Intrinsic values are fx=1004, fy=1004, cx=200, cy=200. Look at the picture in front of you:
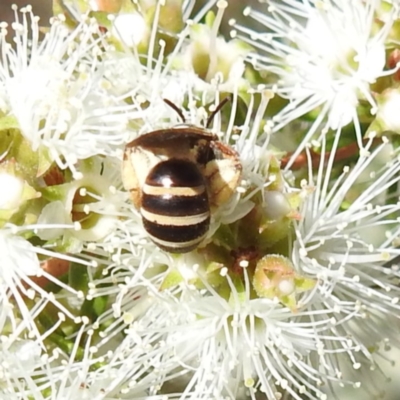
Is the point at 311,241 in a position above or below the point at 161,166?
below

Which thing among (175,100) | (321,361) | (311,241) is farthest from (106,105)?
(321,361)

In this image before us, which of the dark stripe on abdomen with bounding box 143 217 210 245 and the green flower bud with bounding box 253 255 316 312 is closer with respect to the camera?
the dark stripe on abdomen with bounding box 143 217 210 245

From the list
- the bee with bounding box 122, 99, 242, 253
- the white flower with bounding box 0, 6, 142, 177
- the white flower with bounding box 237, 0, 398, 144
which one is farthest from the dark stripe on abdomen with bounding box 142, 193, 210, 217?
the white flower with bounding box 237, 0, 398, 144

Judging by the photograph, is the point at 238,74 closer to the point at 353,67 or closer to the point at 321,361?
the point at 353,67

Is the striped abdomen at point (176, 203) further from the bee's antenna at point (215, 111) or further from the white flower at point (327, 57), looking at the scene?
the white flower at point (327, 57)

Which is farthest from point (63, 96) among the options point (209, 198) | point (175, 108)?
point (209, 198)

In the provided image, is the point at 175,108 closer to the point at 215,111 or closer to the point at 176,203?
the point at 215,111

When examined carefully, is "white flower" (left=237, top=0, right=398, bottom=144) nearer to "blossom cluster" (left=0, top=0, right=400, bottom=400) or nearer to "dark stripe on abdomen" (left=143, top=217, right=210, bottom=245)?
"blossom cluster" (left=0, top=0, right=400, bottom=400)

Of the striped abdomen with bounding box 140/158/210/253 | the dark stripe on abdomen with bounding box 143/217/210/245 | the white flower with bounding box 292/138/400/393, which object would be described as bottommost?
the white flower with bounding box 292/138/400/393
